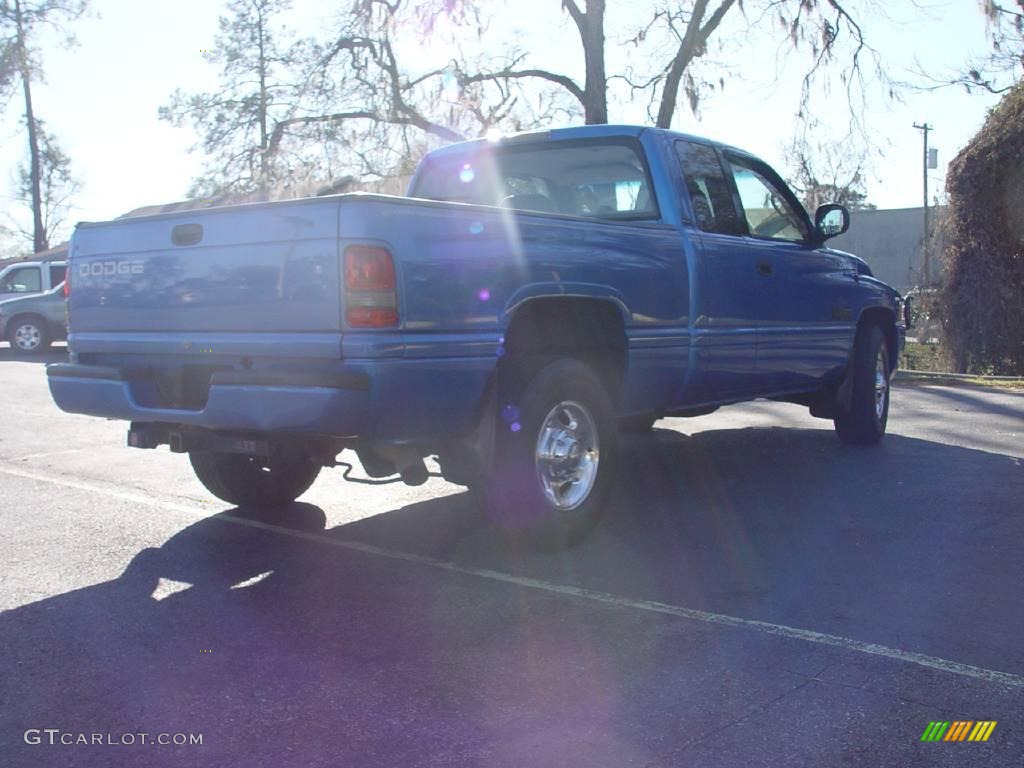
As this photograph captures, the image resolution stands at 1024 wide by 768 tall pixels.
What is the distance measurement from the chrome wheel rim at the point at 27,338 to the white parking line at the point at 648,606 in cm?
1566

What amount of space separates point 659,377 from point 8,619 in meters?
3.22

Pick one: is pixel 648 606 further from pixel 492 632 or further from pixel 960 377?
pixel 960 377

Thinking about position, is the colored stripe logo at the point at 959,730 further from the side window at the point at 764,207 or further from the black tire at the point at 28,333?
the black tire at the point at 28,333

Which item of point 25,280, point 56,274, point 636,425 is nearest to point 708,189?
point 636,425

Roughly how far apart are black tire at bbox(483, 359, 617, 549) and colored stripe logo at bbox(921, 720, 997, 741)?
2.12 metres

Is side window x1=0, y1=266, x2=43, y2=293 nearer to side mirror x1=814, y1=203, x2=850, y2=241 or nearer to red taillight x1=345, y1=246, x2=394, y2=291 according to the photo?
side mirror x1=814, y1=203, x2=850, y2=241

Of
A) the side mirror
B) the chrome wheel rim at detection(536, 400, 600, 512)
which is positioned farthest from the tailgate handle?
the side mirror

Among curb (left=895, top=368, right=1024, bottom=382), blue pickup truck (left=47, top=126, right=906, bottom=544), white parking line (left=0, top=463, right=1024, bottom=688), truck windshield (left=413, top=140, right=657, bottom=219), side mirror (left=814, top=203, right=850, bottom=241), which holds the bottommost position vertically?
curb (left=895, top=368, right=1024, bottom=382)

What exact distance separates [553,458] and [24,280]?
21.4 meters

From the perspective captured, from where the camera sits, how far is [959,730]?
10.1ft

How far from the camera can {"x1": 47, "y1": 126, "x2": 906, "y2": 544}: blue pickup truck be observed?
4.23 meters

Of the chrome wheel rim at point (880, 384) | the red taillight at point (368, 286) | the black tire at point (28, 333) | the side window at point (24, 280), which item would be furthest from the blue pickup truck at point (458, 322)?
the side window at point (24, 280)

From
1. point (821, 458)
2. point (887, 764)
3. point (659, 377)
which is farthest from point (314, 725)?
point (821, 458)

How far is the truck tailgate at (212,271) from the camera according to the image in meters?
4.25
